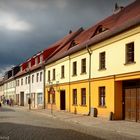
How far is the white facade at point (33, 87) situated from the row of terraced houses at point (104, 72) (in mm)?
3188

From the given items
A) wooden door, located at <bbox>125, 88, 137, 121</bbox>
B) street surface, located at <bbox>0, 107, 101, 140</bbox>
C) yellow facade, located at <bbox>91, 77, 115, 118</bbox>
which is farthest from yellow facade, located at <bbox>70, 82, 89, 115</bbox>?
street surface, located at <bbox>0, 107, 101, 140</bbox>

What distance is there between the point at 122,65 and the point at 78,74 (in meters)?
10.2

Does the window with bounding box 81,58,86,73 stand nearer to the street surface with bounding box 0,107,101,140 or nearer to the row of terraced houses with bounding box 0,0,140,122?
the row of terraced houses with bounding box 0,0,140,122

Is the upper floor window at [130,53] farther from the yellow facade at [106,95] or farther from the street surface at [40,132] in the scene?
the street surface at [40,132]

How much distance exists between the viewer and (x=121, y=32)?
27.1m

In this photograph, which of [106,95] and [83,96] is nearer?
Answer: [106,95]

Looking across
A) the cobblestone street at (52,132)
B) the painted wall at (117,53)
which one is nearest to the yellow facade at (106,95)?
the painted wall at (117,53)

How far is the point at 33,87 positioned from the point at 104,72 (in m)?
29.4

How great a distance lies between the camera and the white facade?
53344mm

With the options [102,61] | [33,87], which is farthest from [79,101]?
[33,87]

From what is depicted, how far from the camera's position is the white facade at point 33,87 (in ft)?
175

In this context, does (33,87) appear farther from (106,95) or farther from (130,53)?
(130,53)

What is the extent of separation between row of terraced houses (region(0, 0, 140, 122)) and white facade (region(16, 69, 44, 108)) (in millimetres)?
3188

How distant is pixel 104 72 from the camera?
30391mm
